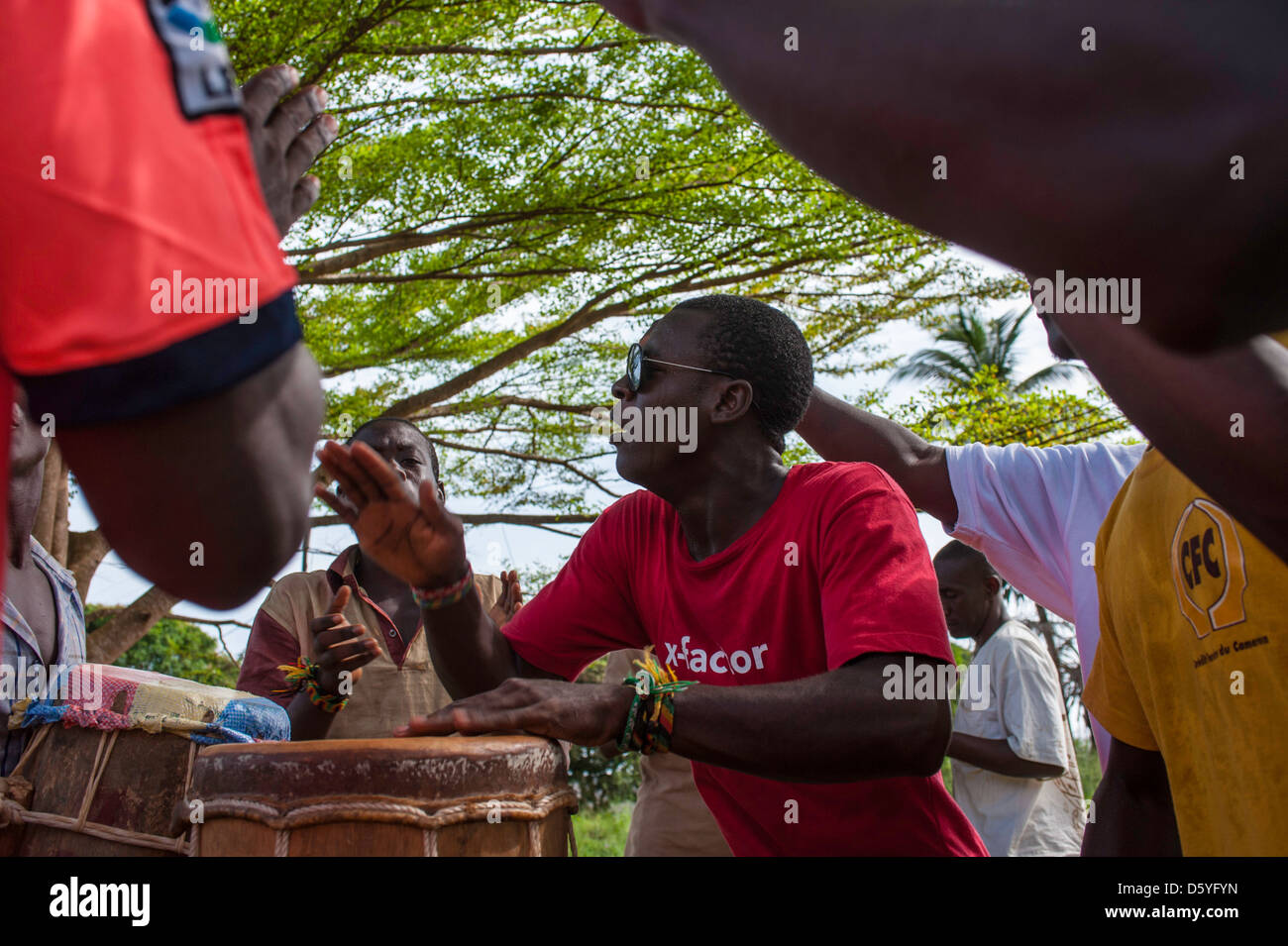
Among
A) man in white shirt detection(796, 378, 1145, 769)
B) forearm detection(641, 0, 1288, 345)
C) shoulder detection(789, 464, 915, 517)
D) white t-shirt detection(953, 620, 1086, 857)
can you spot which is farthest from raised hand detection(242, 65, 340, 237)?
white t-shirt detection(953, 620, 1086, 857)

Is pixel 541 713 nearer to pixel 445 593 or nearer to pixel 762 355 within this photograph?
pixel 445 593

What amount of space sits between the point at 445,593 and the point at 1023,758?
3.25 m

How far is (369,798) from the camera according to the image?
6.50 ft

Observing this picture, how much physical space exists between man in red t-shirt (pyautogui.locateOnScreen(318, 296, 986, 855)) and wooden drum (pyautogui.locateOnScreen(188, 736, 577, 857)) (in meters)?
0.14

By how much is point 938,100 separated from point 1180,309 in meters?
0.17

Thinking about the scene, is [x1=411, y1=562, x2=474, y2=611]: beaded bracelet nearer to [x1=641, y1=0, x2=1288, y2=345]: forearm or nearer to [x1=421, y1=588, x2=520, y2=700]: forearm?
[x1=421, y1=588, x2=520, y2=700]: forearm

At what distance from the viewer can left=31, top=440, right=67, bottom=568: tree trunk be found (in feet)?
27.0

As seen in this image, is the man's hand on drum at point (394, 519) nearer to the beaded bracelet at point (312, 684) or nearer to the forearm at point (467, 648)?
the forearm at point (467, 648)

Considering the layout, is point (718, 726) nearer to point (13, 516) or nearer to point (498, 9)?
point (13, 516)

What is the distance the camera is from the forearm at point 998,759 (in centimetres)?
468

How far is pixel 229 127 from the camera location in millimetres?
964

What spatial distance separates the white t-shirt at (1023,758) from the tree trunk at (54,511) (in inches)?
281

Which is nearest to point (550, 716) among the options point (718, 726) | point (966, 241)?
point (718, 726)

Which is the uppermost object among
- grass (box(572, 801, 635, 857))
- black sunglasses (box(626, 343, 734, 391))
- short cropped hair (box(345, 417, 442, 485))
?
short cropped hair (box(345, 417, 442, 485))
